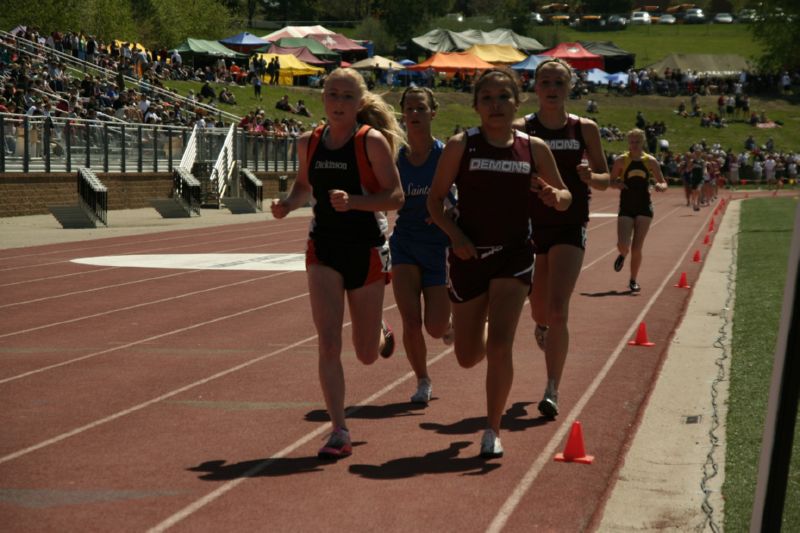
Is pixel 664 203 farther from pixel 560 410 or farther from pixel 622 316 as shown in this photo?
pixel 560 410

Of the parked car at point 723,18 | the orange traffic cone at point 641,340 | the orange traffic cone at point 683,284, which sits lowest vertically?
the orange traffic cone at point 683,284

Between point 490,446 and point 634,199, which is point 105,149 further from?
point 490,446

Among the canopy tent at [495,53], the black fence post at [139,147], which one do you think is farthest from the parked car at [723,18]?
the black fence post at [139,147]

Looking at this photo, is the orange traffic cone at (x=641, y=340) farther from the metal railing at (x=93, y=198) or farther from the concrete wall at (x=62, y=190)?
the concrete wall at (x=62, y=190)

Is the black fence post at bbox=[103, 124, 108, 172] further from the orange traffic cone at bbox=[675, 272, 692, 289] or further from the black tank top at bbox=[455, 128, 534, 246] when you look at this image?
the black tank top at bbox=[455, 128, 534, 246]

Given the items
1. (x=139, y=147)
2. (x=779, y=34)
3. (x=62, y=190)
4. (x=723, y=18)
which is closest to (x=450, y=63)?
(x=779, y=34)

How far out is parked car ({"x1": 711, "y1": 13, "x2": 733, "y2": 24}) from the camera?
143 metres

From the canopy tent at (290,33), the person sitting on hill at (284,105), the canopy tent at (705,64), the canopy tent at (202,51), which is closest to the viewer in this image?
the person sitting on hill at (284,105)

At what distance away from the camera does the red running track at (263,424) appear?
5.74 meters

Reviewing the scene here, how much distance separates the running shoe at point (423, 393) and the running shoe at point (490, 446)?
165 centimetres

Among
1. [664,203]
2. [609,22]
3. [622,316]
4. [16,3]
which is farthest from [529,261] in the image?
[609,22]

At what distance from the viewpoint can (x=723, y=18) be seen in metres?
144

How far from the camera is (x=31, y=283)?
53.1 ft

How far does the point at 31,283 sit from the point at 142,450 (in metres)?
9.85
